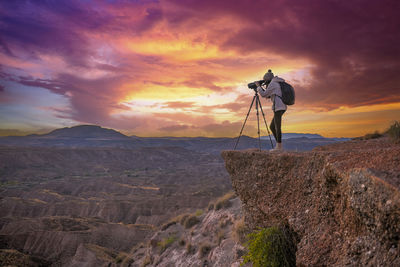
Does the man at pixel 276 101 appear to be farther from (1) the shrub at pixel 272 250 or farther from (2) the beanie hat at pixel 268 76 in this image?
(1) the shrub at pixel 272 250

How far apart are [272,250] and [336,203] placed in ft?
4.58

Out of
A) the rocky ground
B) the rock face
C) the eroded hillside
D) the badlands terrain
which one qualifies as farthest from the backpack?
the eroded hillside

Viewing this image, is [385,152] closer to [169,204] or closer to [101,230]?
[101,230]

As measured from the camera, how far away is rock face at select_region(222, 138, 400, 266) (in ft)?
6.99

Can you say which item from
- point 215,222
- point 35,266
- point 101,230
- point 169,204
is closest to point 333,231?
point 215,222

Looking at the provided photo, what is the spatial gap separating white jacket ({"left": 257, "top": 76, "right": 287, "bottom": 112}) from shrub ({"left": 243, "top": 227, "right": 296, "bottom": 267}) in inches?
115

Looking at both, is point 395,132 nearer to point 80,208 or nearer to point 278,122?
point 278,122

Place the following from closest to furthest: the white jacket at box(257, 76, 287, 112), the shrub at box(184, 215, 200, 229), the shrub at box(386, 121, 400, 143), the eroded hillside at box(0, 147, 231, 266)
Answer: the shrub at box(386, 121, 400, 143) < the white jacket at box(257, 76, 287, 112) < the shrub at box(184, 215, 200, 229) < the eroded hillside at box(0, 147, 231, 266)

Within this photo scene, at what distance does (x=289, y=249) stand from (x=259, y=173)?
160 centimetres

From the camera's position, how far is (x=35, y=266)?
67.6 feet

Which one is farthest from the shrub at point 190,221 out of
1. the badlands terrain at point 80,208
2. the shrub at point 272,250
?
the shrub at point 272,250

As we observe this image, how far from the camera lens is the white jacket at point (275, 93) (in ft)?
18.5

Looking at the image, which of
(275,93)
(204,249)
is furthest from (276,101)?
(204,249)

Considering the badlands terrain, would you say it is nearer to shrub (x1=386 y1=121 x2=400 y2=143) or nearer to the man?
the man
